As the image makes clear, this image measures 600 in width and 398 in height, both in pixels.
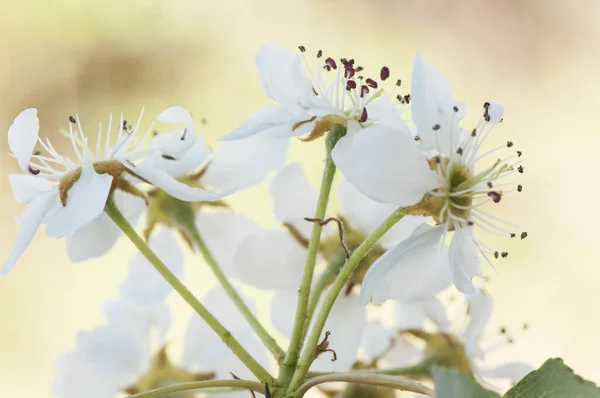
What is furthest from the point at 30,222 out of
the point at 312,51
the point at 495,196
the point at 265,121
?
the point at 312,51

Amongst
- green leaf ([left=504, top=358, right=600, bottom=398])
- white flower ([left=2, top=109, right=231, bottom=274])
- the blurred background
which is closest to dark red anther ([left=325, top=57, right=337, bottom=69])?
white flower ([left=2, top=109, right=231, bottom=274])

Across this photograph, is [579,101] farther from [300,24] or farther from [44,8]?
[44,8]

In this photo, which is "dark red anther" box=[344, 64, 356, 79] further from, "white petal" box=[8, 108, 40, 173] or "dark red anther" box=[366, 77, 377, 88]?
"white petal" box=[8, 108, 40, 173]

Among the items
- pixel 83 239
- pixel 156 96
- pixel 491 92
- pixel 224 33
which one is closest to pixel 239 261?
pixel 83 239

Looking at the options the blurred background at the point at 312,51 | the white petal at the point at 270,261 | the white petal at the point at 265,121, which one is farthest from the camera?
the blurred background at the point at 312,51

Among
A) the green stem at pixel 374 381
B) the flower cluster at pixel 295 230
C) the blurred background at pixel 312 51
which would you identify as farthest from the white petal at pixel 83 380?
the blurred background at pixel 312 51

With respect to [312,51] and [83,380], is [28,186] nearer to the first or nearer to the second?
[83,380]

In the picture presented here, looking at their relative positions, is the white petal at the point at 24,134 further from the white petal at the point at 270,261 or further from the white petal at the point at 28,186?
the white petal at the point at 270,261
